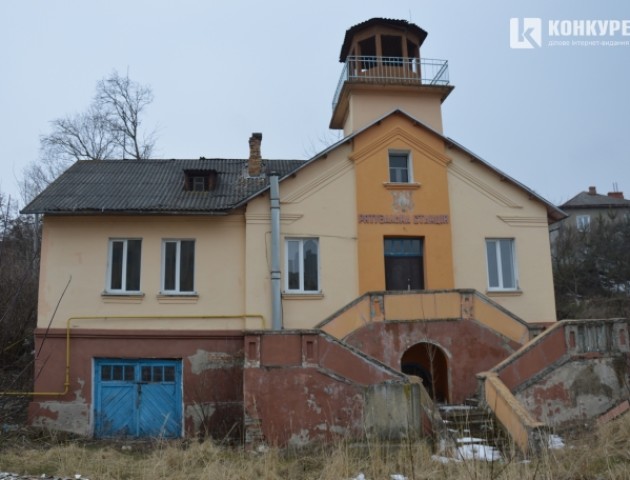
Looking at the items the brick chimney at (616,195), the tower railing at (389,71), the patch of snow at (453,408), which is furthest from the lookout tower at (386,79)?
the brick chimney at (616,195)

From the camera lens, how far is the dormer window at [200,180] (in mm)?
17609

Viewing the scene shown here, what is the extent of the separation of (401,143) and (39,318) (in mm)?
11547

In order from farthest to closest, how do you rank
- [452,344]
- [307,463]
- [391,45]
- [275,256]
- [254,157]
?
1. [391,45]
2. [254,157]
3. [275,256]
4. [452,344]
5. [307,463]

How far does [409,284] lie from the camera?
1708 cm

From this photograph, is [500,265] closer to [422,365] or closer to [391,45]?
[422,365]

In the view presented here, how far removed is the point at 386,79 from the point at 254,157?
5.59m

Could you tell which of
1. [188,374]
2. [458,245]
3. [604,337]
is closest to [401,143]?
[458,245]

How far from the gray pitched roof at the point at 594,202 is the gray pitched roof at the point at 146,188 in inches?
1569

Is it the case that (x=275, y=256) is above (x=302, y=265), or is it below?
above

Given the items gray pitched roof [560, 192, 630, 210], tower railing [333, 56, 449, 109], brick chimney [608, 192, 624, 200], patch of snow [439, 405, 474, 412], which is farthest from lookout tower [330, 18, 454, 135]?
brick chimney [608, 192, 624, 200]

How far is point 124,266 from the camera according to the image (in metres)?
16.3

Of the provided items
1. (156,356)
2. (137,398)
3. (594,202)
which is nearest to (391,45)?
(156,356)

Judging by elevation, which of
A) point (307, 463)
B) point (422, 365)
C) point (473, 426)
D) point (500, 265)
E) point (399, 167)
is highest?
point (399, 167)

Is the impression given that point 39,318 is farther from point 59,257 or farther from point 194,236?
point 194,236
